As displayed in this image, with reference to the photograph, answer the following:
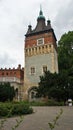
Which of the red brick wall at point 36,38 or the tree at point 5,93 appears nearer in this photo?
the tree at point 5,93

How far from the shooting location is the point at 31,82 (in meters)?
42.4

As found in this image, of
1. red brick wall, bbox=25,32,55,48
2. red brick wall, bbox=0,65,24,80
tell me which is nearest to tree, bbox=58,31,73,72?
red brick wall, bbox=25,32,55,48

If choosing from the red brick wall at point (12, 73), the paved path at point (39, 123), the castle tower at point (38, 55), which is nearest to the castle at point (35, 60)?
the castle tower at point (38, 55)

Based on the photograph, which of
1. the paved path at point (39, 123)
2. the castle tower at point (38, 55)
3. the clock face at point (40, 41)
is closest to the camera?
the paved path at point (39, 123)

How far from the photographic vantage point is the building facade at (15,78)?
141 feet

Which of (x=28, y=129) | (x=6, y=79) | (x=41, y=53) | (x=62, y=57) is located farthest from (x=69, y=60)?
(x=28, y=129)

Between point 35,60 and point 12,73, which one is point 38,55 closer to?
point 35,60

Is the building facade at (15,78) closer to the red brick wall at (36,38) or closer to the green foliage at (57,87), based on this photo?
the red brick wall at (36,38)

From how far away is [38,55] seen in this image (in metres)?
43.0

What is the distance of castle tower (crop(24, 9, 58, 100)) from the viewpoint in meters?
42.1

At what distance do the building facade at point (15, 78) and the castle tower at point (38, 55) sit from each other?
1476 mm

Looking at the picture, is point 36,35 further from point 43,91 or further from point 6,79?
point 43,91

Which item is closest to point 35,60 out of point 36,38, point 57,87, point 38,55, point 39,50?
point 38,55

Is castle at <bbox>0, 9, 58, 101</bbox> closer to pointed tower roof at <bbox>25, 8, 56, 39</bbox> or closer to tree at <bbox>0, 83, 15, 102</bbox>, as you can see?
pointed tower roof at <bbox>25, 8, 56, 39</bbox>
